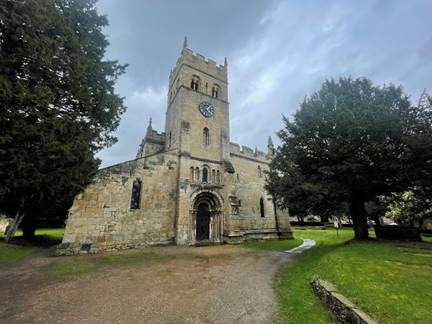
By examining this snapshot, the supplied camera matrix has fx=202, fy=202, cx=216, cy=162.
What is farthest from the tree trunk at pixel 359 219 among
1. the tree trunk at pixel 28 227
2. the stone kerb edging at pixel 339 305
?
the tree trunk at pixel 28 227

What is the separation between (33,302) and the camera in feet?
18.6

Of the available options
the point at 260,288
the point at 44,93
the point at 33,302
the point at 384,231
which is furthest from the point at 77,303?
the point at 384,231

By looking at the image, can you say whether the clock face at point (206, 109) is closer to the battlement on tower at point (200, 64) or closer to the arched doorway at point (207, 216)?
the battlement on tower at point (200, 64)

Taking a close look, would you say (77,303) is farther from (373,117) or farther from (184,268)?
(373,117)

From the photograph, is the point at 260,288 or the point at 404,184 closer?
the point at 260,288

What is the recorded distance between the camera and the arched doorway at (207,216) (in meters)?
18.3

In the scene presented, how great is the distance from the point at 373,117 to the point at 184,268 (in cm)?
1318

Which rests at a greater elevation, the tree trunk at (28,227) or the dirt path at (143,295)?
the tree trunk at (28,227)

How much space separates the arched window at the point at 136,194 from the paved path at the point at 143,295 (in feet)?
21.6

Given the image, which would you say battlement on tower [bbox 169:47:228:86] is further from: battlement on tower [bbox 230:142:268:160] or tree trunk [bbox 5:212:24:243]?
tree trunk [bbox 5:212:24:243]

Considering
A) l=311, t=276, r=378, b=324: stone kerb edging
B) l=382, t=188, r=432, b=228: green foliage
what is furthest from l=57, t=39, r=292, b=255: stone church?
l=311, t=276, r=378, b=324: stone kerb edging

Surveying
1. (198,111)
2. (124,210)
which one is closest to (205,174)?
(198,111)

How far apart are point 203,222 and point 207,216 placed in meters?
0.69

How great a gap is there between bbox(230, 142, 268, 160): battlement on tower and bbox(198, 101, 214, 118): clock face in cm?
449
